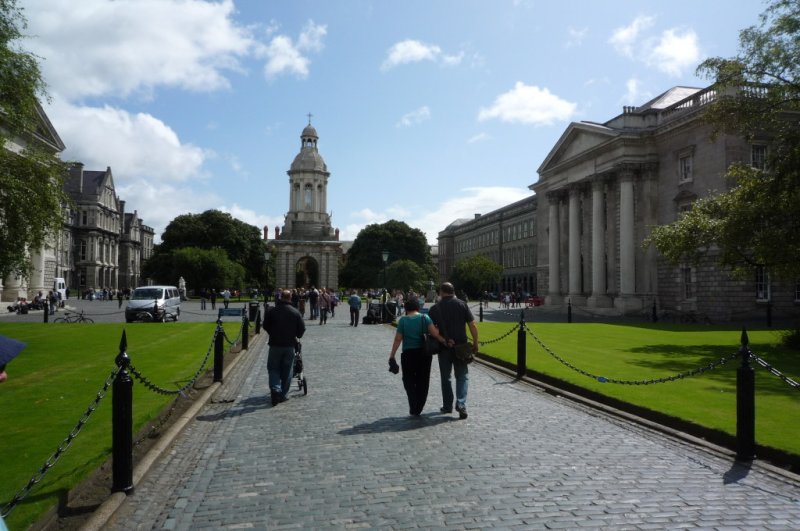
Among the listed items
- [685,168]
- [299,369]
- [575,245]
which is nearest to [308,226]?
[575,245]

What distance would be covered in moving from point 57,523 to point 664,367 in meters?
12.5

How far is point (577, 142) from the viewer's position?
158 feet

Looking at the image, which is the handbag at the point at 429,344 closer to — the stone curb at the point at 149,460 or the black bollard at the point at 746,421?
the stone curb at the point at 149,460

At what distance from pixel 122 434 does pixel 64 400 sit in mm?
4876

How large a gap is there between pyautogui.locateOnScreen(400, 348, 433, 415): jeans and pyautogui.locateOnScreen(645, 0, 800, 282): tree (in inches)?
515

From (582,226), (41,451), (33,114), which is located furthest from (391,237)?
(41,451)

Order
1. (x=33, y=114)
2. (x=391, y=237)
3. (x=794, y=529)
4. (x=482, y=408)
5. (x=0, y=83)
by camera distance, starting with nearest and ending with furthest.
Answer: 1. (x=794, y=529)
2. (x=482, y=408)
3. (x=0, y=83)
4. (x=33, y=114)
5. (x=391, y=237)

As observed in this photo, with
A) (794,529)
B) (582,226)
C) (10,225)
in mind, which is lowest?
(794,529)

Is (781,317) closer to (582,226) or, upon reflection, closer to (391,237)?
(582,226)

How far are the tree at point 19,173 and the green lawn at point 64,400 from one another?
3.17 m

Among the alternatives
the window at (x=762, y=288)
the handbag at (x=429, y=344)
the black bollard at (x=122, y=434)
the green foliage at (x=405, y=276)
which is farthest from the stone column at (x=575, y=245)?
the black bollard at (x=122, y=434)

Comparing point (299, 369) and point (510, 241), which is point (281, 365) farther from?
point (510, 241)

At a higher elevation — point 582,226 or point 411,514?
point 582,226

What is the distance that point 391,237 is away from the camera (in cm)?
9225
